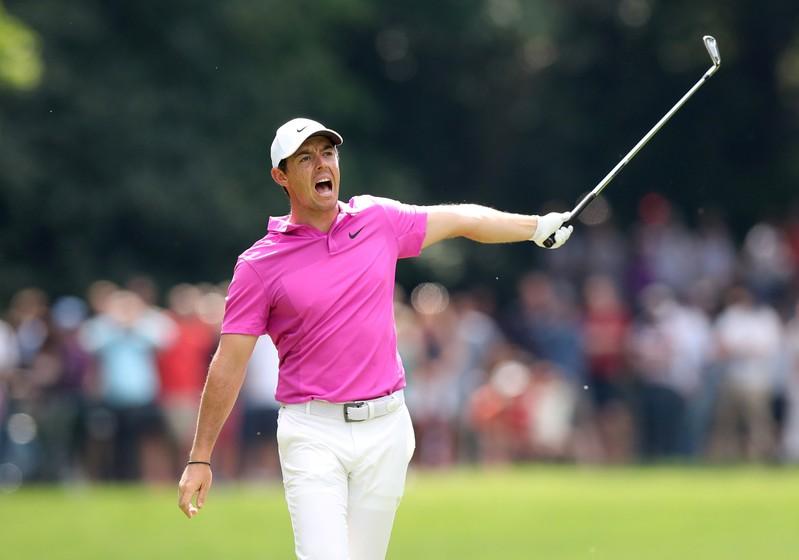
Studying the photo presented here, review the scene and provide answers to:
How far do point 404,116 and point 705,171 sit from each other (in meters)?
5.15

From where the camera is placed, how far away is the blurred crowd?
19.0 m

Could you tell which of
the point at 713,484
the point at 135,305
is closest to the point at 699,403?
the point at 713,484

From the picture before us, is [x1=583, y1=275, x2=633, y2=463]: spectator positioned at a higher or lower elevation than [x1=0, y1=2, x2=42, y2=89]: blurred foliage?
lower

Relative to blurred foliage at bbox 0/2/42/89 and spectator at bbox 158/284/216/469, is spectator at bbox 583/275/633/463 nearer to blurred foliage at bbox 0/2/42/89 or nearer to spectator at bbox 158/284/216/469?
spectator at bbox 158/284/216/469

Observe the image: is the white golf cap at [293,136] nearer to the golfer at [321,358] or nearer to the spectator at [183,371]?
the golfer at [321,358]

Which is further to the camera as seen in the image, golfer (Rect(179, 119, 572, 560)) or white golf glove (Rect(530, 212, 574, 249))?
white golf glove (Rect(530, 212, 574, 249))

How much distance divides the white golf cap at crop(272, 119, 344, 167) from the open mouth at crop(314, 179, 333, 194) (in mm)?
192

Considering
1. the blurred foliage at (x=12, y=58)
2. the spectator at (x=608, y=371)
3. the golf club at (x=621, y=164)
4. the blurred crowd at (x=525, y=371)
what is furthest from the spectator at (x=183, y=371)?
the golf club at (x=621, y=164)

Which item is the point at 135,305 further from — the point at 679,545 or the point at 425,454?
the point at 679,545

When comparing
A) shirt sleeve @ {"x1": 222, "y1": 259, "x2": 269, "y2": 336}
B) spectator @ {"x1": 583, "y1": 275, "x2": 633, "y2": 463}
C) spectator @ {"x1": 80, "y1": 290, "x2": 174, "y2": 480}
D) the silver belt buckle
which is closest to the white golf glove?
the silver belt buckle


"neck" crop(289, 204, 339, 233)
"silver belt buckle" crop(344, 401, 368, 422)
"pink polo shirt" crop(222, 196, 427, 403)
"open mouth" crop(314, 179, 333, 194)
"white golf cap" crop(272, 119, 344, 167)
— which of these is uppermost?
"white golf cap" crop(272, 119, 344, 167)

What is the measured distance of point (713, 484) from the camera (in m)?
18.6

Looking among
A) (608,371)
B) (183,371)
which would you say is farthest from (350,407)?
(608,371)

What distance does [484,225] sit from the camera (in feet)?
27.8
